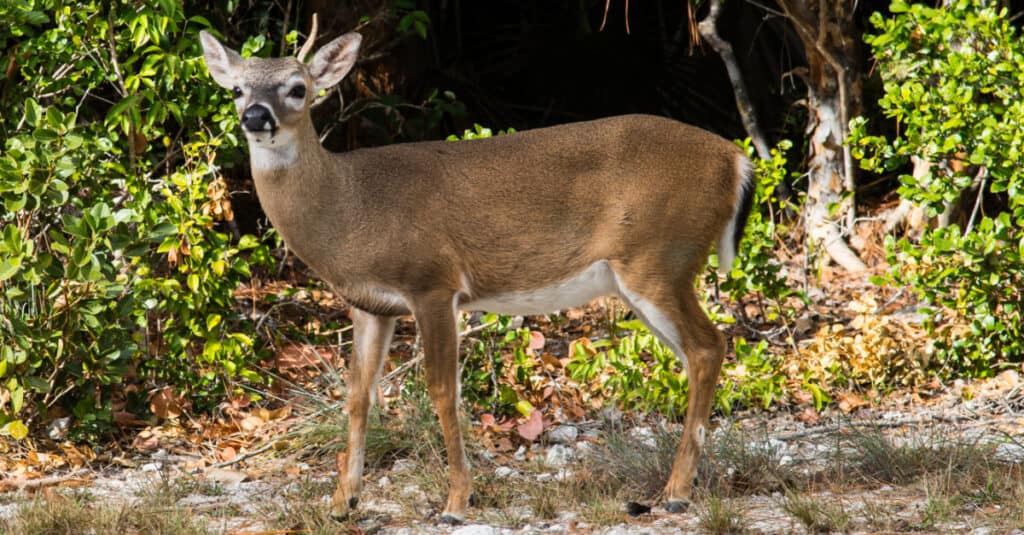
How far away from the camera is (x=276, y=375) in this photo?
7.17 m

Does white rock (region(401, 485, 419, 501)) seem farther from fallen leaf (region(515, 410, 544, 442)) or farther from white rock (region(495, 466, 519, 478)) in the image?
fallen leaf (region(515, 410, 544, 442))

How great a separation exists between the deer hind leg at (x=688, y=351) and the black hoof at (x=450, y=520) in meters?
0.82

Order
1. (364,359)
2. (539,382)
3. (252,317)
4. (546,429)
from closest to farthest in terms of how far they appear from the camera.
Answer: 1. (364,359)
2. (546,429)
3. (539,382)
4. (252,317)

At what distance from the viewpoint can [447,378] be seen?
508 cm

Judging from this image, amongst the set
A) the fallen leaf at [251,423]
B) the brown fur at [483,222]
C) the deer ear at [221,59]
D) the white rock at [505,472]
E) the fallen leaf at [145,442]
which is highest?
the deer ear at [221,59]

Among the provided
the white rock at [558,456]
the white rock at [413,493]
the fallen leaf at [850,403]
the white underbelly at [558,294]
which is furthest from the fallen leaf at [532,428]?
the fallen leaf at [850,403]

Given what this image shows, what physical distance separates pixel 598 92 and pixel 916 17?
153 inches

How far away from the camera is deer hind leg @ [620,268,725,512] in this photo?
5215 mm

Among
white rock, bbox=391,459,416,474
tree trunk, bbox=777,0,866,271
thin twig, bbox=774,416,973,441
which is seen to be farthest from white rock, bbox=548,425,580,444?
tree trunk, bbox=777,0,866,271

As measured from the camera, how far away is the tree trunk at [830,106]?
866 cm

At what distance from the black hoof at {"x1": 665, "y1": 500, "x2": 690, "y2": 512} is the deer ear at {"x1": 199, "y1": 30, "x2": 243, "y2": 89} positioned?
2366 millimetres

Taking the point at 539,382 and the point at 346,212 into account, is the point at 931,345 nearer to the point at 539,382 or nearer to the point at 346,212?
the point at 539,382

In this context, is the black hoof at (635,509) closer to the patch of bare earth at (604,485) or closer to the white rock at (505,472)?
the patch of bare earth at (604,485)

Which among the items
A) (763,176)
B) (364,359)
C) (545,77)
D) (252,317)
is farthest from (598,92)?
(364,359)
